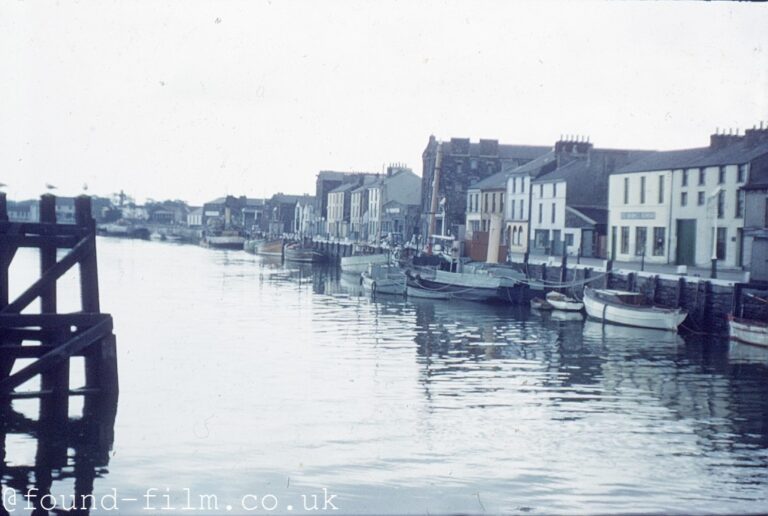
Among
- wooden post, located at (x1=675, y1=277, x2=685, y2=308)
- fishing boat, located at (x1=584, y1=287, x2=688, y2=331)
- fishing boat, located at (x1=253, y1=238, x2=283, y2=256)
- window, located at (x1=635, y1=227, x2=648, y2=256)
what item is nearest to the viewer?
fishing boat, located at (x1=584, y1=287, x2=688, y2=331)

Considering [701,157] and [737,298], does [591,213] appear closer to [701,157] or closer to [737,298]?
[701,157]

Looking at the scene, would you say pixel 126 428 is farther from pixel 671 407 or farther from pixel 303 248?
pixel 303 248

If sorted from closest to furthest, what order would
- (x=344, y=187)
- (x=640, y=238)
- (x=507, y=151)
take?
(x=640, y=238), (x=507, y=151), (x=344, y=187)

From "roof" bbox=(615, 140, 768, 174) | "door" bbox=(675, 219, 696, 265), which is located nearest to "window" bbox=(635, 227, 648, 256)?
"door" bbox=(675, 219, 696, 265)

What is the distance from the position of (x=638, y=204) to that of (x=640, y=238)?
223 centimetres

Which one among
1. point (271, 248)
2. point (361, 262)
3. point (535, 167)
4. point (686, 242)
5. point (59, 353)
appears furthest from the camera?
point (271, 248)

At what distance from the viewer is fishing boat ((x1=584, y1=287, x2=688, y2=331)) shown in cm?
3728

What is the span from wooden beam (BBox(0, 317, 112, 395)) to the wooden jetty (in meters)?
0.02

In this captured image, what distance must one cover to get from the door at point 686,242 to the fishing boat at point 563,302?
1009cm

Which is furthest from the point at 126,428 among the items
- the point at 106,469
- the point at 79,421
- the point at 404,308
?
the point at 404,308

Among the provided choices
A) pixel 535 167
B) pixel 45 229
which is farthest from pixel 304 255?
pixel 45 229

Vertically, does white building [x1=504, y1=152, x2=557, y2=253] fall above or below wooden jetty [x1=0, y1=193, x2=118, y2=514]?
above

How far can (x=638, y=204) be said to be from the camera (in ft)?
191

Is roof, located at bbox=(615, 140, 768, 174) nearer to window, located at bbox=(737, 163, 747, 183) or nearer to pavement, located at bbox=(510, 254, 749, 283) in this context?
window, located at bbox=(737, 163, 747, 183)
